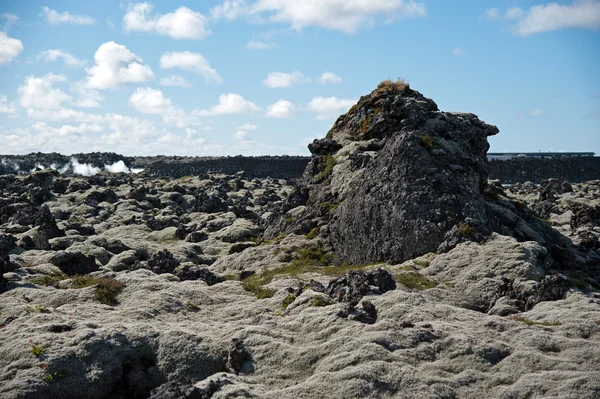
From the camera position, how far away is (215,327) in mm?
22297

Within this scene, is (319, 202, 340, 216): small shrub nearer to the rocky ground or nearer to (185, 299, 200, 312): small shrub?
the rocky ground

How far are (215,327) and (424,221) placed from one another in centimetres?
1662

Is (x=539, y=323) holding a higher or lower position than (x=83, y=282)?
higher

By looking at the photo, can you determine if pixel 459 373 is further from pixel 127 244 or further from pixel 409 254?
pixel 127 244

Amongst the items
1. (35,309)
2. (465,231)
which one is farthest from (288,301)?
(465,231)

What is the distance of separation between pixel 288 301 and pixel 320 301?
2.06 meters

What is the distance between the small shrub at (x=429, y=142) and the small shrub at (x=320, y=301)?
18132mm

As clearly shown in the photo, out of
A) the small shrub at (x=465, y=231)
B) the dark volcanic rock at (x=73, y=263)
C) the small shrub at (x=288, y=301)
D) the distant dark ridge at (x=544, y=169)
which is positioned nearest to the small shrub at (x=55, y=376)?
the small shrub at (x=288, y=301)

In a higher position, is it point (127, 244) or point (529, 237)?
point (529, 237)

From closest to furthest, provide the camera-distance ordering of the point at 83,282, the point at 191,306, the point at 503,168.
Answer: the point at 191,306 → the point at 83,282 → the point at 503,168

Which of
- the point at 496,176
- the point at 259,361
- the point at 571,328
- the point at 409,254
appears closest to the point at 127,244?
the point at 409,254

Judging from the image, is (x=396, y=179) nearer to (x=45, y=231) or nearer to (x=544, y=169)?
(x=45, y=231)

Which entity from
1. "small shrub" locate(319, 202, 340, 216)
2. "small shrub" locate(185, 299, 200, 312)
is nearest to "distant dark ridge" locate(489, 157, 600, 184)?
"small shrub" locate(319, 202, 340, 216)

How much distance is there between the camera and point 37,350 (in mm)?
19016
